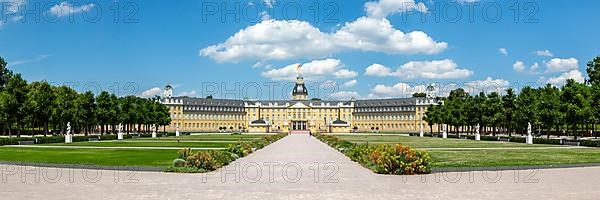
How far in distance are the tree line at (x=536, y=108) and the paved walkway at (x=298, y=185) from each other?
38.2 metres

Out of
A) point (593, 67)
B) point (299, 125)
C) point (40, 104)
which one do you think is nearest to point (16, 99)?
point (40, 104)

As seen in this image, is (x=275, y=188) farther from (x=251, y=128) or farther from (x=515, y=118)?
(x=251, y=128)

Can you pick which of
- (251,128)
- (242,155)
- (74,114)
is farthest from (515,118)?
(251,128)

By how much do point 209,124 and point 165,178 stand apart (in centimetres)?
17313

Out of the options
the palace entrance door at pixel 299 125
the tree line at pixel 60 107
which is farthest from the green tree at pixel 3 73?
the palace entrance door at pixel 299 125

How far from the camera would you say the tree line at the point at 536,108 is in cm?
5738

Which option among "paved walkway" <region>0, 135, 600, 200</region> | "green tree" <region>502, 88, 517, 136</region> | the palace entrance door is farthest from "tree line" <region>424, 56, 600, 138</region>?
the palace entrance door

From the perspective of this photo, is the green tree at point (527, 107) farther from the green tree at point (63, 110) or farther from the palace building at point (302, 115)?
the palace building at point (302, 115)

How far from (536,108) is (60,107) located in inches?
2223

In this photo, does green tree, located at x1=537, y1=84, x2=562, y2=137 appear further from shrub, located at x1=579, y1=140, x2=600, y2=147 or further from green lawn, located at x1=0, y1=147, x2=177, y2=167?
green lawn, located at x1=0, y1=147, x2=177, y2=167

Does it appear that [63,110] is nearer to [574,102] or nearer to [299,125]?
[574,102]

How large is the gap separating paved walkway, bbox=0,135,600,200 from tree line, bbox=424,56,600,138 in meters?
38.2

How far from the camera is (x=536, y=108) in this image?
217ft

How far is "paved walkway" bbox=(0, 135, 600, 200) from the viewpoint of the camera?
15.2 meters
